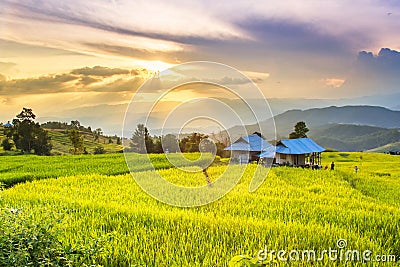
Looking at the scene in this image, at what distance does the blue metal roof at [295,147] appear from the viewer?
19750mm

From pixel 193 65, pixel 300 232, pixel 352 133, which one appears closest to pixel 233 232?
pixel 300 232

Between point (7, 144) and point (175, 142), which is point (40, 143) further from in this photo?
point (175, 142)

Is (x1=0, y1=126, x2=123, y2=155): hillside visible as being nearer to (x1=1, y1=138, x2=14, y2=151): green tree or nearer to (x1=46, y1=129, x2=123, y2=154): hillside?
(x1=46, y1=129, x2=123, y2=154): hillside

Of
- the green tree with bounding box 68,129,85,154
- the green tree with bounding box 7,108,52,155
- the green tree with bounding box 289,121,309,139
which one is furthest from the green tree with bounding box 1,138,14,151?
the green tree with bounding box 289,121,309,139

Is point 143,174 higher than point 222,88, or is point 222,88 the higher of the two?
point 222,88

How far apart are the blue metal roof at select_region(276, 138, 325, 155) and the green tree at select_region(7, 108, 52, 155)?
18898mm

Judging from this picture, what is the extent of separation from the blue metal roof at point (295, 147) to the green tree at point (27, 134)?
18.9m

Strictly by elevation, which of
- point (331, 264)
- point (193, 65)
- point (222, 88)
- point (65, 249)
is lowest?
point (331, 264)

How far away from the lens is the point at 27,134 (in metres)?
26.9

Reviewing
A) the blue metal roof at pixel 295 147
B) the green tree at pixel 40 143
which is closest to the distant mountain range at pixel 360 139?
the blue metal roof at pixel 295 147

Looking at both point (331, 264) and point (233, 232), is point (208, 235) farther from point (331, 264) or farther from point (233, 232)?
point (331, 264)

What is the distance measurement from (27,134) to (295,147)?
804 inches

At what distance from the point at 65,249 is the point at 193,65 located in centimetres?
421

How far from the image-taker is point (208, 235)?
4695mm
